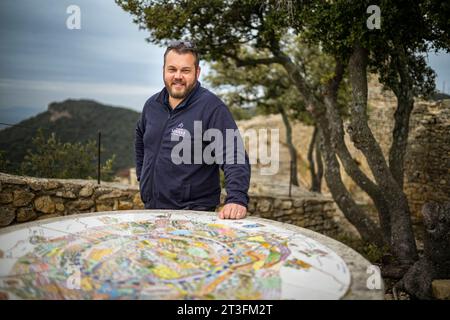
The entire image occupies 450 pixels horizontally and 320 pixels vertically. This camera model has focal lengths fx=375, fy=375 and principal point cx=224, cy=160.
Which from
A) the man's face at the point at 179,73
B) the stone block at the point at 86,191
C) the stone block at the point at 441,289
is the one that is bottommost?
the stone block at the point at 441,289

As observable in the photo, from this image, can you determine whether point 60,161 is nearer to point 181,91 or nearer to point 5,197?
point 5,197

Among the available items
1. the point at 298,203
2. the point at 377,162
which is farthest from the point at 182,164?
the point at 298,203

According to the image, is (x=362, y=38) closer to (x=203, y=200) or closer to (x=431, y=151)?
(x=203, y=200)

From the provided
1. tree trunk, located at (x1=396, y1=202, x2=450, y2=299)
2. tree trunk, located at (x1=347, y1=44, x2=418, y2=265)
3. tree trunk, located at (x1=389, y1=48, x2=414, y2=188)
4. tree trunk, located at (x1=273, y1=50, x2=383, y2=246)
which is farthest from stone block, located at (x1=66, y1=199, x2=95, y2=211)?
tree trunk, located at (x1=389, y1=48, x2=414, y2=188)

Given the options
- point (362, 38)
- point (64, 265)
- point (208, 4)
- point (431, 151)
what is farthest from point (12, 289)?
point (431, 151)

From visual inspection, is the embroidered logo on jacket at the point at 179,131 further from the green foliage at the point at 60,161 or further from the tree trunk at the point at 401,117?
the green foliage at the point at 60,161

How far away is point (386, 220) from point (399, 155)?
1.03 meters

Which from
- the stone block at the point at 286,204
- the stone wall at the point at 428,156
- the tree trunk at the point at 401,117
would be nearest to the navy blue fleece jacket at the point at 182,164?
the tree trunk at the point at 401,117

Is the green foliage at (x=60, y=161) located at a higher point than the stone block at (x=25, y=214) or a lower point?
higher

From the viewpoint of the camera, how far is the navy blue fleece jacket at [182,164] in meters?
2.78

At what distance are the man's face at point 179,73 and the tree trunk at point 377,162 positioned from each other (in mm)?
3313

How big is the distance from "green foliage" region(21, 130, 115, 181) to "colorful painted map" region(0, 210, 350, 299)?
15.4 ft

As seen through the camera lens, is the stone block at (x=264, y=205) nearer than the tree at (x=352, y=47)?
No

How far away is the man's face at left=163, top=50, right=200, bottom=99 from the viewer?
9.10ft
